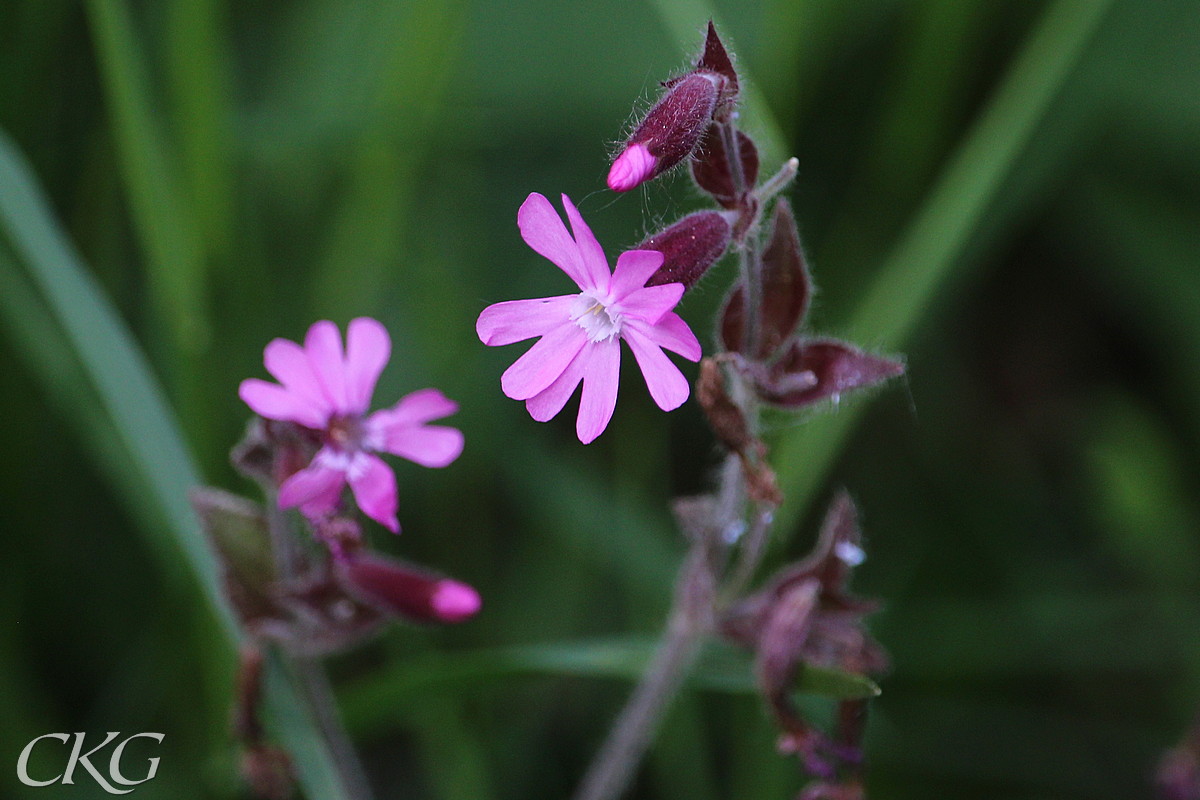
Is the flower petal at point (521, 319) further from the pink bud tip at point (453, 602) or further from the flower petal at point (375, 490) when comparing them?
the pink bud tip at point (453, 602)

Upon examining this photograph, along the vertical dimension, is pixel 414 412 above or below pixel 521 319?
below

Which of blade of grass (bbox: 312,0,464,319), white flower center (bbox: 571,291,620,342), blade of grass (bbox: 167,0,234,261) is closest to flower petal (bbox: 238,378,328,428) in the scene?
white flower center (bbox: 571,291,620,342)

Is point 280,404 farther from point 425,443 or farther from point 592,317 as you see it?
point 592,317

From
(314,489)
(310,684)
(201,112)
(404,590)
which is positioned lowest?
(310,684)

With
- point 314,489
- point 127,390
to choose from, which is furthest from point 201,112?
point 314,489

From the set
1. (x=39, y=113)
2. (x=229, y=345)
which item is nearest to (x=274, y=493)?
(x=229, y=345)
